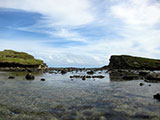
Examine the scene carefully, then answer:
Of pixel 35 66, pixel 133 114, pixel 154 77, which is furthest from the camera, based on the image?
pixel 35 66

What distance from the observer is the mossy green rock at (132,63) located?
130375mm

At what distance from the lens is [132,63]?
143 m

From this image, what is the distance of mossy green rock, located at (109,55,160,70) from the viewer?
428 feet

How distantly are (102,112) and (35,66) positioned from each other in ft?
488

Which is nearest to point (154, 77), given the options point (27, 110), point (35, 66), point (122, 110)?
point (122, 110)

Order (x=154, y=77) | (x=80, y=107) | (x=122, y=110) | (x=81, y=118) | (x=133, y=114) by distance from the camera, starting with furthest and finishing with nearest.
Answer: (x=154, y=77) < (x=80, y=107) < (x=122, y=110) < (x=133, y=114) < (x=81, y=118)

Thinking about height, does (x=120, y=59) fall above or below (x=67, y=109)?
above

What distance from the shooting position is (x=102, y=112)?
14758 mm

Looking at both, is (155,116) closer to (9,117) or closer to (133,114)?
(133,114)

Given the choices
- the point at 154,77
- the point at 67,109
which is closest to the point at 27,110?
the point at 67,109

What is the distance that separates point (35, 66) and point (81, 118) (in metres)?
149

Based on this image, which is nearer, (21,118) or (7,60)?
(21,118)

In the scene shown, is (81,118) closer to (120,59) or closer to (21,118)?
(21,118)

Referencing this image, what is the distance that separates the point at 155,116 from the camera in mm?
Answer: 13594
